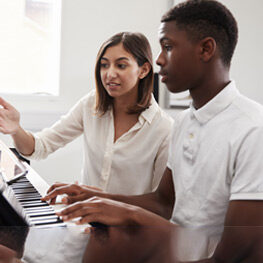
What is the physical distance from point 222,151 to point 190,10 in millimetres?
403

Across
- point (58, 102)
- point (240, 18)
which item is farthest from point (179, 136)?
point (240, 18)

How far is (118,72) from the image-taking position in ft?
5.82

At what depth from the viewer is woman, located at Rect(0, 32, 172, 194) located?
5.56 feet

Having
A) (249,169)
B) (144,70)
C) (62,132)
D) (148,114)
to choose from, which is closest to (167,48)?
(249,169)

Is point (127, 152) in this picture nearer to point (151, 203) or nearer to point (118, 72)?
point (118, 72)

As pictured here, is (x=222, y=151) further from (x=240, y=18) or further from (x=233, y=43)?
(x=240, y=18)

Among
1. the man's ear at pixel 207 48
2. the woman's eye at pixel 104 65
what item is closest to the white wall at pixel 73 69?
the woman's eye at pixel 104 65

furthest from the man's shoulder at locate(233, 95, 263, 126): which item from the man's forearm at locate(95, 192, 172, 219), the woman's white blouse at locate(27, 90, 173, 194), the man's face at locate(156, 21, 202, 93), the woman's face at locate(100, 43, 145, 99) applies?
the woman's face at locate(100, 43, 145, 99)

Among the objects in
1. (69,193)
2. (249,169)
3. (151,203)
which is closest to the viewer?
(249,169)

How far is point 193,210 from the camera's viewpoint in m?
0.99

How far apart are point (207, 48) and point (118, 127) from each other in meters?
0.84

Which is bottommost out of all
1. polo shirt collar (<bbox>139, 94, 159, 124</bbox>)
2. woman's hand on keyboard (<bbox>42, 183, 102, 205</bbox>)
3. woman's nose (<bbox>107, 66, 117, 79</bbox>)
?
woman's hand on keyboard (<bbox>42, 183, 102, 205</bbox>)

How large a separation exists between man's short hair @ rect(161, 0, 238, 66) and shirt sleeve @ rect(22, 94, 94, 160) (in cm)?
93

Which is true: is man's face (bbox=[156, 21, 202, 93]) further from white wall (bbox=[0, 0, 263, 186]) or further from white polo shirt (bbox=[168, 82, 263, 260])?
white wall (bbox=[0, 0, 263, 186])
